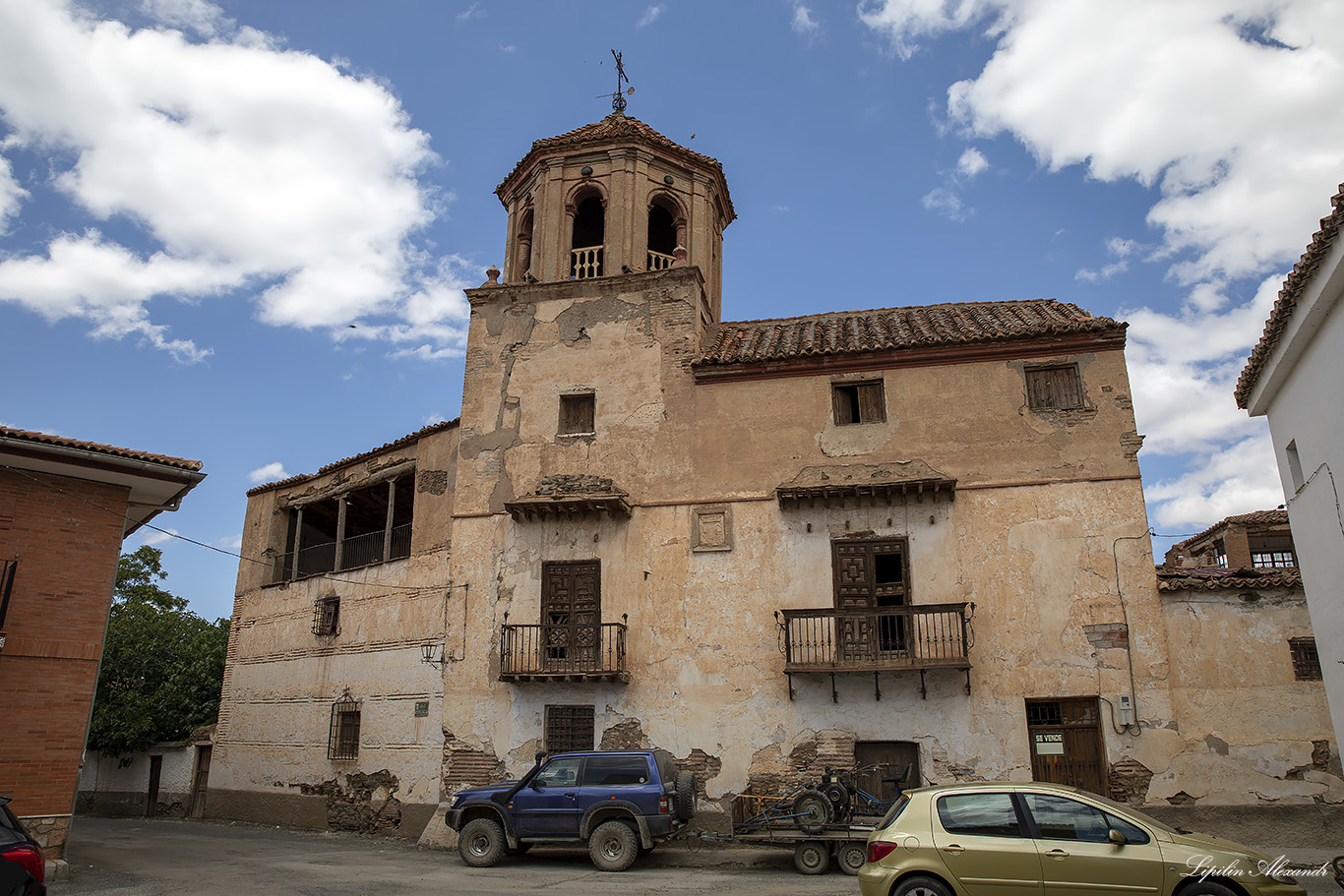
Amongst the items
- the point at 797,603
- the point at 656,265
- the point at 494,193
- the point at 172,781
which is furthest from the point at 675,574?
the point at 172,781

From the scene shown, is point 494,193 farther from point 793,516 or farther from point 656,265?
point 793,516

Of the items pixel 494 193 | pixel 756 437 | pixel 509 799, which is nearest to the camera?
pixel 509 799

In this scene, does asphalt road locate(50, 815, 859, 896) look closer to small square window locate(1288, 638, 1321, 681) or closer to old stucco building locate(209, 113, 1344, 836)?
old stucco building locate(209, 113, 1344, 836)

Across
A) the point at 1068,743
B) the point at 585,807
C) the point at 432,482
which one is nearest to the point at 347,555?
the point at 432,482

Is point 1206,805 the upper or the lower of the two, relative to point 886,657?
lower

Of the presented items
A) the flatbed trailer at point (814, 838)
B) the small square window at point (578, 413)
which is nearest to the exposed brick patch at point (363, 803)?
the small square window at point (578, 413)

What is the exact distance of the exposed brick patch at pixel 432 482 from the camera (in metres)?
18.9

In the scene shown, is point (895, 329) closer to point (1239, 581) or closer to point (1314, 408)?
point (1239, 581)

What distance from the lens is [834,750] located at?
14797mm

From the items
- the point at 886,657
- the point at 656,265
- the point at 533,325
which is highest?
the point at 656,265

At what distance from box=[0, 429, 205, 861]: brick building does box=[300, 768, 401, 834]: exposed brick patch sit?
20.6 feet

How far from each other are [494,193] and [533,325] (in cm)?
520

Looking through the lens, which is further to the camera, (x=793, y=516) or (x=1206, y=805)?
(x=793, y=516)

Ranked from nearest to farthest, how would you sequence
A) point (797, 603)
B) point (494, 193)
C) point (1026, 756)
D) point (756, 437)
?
point (1026, 756) → point (797, 603) → point (756, 437) → point (494, 193)
